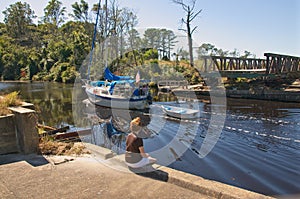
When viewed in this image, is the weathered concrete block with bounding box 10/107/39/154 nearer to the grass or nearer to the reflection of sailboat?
the grass

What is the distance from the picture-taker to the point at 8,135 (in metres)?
6.57

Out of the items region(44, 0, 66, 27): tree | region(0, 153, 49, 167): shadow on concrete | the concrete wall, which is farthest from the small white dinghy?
region(44, 0, 66, 27): tree

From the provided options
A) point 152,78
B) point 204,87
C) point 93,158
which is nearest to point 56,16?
point 152,78

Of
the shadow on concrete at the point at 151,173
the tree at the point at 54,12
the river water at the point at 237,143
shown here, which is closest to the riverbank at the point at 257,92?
the river water at the point at 237,143

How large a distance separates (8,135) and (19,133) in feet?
0.90

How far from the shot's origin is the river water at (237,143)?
315 inches

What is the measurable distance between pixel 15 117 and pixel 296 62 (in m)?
29.4

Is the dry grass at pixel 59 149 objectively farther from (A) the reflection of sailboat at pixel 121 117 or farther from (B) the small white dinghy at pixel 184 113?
(B) the small white dinghy at pixel 184 113

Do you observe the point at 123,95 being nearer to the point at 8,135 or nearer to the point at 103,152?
the point at 8,135

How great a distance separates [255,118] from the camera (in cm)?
1631

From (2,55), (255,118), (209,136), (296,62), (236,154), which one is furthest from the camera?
(2,55)

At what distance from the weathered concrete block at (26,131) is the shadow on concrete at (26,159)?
191mm

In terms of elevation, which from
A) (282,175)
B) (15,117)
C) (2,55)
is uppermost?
(2,55)

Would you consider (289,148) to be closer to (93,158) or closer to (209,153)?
(209,153)
